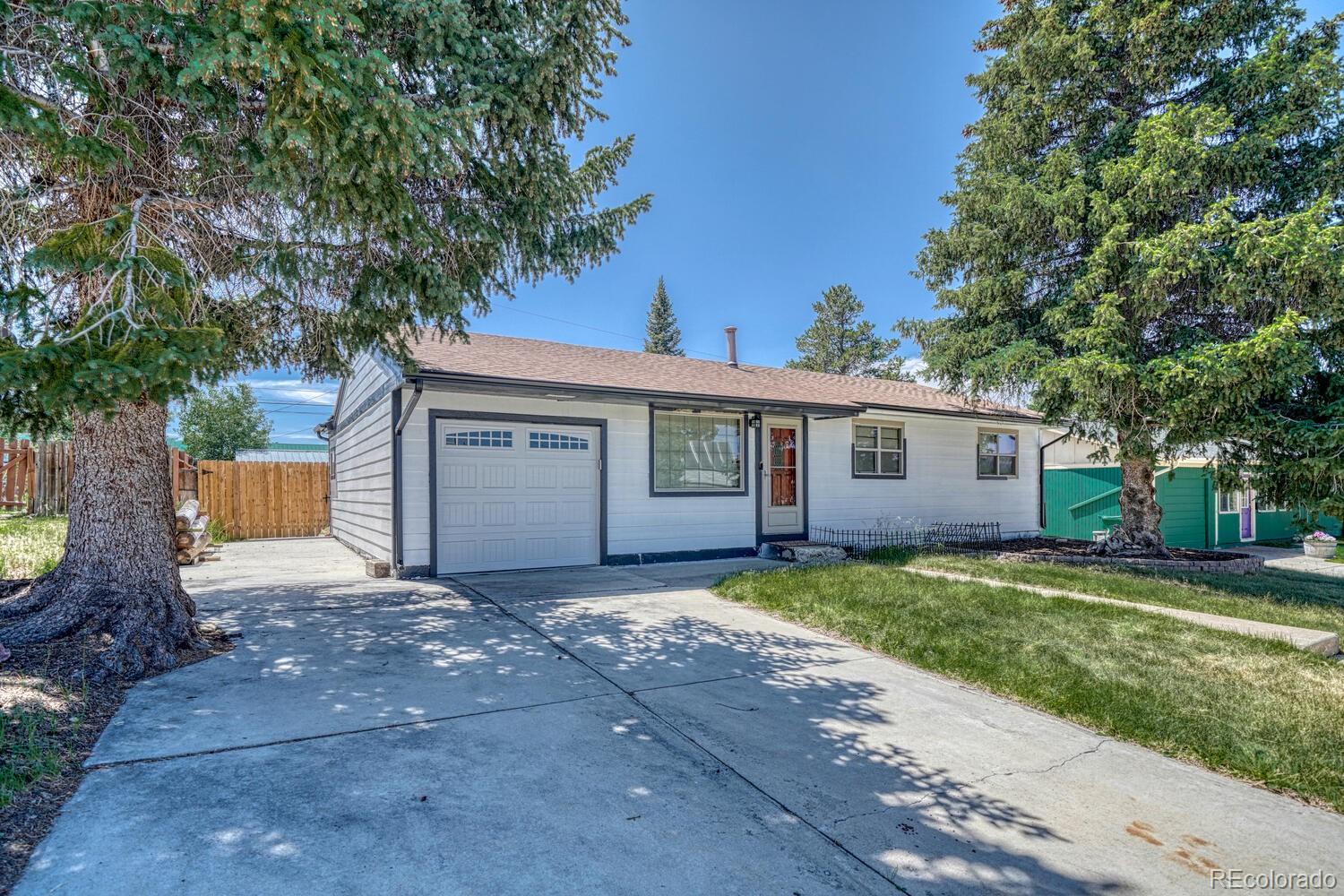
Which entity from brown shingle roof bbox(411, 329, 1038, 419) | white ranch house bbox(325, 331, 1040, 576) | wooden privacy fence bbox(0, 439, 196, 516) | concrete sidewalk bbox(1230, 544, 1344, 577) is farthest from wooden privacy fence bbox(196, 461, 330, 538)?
concrete sidewalk bbox(1230, 544, 1344, 577)

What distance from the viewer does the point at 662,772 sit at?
3129 mm

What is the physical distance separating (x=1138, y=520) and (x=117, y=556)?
13113 millimetres

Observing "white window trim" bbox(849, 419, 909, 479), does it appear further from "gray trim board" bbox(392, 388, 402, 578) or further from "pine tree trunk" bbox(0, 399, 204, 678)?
"pine tree trunk" bbox(0, 399, 204, 678)

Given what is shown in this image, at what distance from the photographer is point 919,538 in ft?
42.0

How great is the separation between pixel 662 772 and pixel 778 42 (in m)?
11.7

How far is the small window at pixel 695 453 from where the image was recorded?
10.4 metres

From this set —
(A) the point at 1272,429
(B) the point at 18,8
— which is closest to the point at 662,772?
(B) the point at 18,8

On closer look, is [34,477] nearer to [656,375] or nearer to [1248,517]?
[656,375]

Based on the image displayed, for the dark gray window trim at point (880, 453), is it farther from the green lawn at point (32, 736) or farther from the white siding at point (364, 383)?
the green lawn at point (32, 736)

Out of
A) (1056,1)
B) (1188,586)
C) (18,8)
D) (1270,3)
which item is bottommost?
(1188,586)

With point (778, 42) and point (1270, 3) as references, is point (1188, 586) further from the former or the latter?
point (778, 42)

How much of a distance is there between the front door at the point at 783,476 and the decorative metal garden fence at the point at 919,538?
58cm

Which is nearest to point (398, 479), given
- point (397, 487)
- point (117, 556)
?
point (397, 487)

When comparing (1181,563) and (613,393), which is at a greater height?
(613,393)
